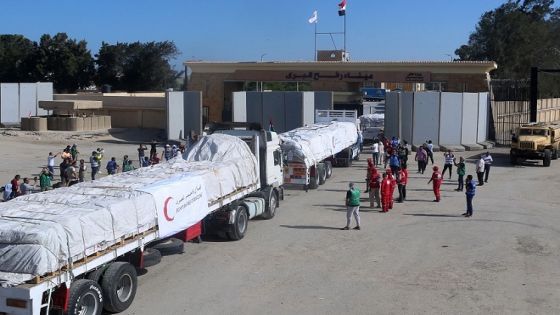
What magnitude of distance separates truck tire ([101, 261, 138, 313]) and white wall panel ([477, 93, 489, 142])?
35.3 metres

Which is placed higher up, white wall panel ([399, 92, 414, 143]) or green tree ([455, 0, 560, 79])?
green tree ([455, 0, 560, 79])

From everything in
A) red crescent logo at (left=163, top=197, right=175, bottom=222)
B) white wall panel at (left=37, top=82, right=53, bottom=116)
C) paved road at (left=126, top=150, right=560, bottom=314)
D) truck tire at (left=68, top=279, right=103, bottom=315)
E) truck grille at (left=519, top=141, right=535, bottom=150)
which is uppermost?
white wall panel at (left=37, top=82, right=53, bottom=116)

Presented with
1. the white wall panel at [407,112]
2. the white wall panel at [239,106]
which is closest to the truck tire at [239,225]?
the white wall panel at [407,112]

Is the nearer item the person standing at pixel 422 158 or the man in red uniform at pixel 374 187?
the man in red uniform at pixel 374 187

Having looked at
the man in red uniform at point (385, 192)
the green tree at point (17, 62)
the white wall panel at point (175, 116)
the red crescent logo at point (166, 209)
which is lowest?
the man in red uniform at point (385, 192)

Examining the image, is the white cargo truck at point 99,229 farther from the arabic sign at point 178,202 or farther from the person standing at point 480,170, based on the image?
the person standing at point 480,170

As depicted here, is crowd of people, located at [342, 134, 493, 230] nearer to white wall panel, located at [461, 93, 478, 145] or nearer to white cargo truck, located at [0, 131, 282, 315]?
white cargo truck, located at [0, 131, 282, 315]

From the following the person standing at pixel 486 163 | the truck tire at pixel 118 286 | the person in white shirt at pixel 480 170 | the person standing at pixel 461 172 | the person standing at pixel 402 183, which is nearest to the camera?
the truck tire at pixel 118 286

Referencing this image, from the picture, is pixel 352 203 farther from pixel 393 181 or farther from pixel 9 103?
pixel 9 103

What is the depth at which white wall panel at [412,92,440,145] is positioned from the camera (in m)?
42.3

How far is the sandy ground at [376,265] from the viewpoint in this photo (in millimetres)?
12656

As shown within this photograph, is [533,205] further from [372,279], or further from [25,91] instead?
[25,91]

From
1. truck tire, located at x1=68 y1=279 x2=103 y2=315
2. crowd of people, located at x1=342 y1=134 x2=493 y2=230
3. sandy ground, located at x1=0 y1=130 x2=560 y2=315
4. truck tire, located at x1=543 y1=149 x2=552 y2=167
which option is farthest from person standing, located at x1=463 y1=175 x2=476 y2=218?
truck tire, located at x1=543 y1=149 x2=552 y2=167

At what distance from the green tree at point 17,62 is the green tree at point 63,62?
1.59m
